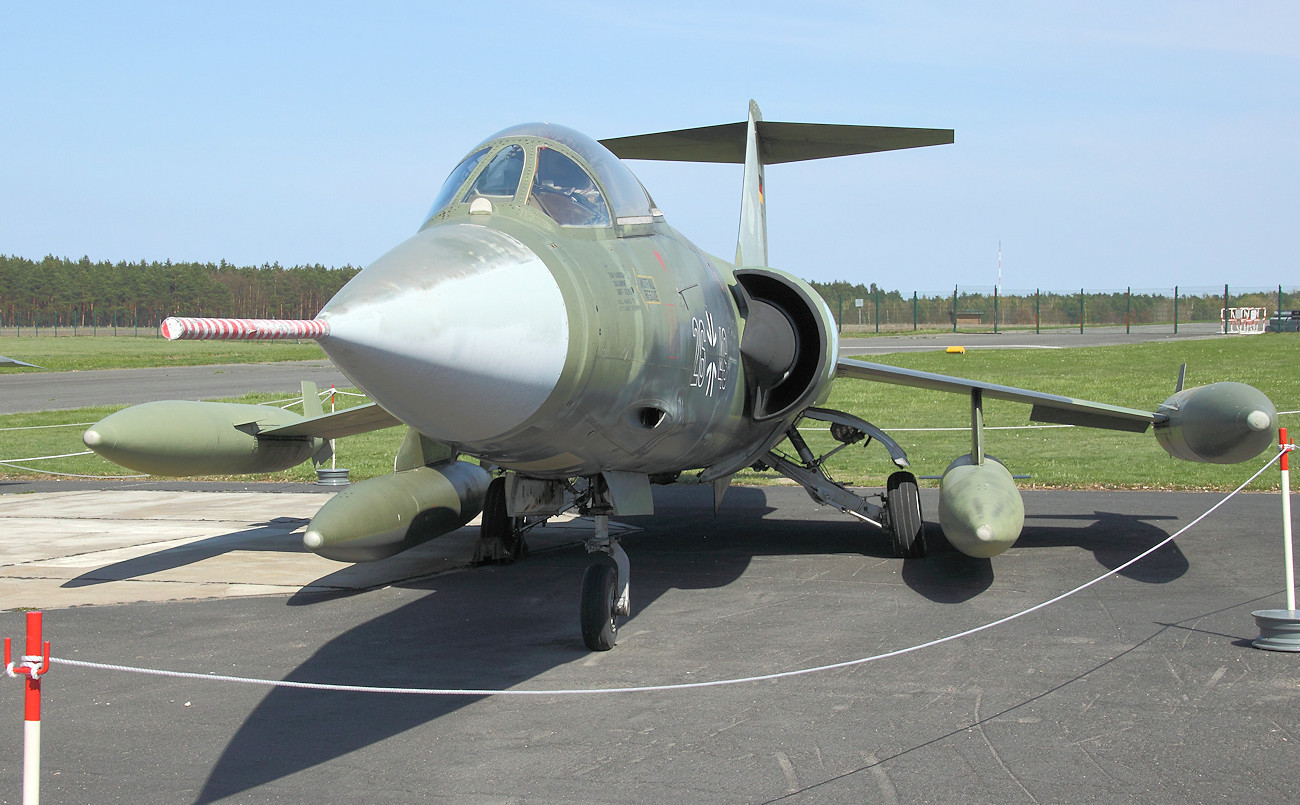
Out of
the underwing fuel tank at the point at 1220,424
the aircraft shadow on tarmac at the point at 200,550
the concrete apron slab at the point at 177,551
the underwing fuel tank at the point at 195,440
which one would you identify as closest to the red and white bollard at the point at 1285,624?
the underwing fuel tank at the point at 1220,424

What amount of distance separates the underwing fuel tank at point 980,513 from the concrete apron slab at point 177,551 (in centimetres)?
437

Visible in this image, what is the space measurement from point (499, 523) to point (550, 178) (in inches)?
199

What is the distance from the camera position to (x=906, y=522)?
9.99 meters

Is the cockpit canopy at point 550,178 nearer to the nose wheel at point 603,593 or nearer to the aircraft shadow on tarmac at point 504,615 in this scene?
the nose wheel at point 603,593

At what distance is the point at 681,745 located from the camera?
16.8 feet

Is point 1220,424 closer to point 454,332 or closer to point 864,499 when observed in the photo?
point 864,499

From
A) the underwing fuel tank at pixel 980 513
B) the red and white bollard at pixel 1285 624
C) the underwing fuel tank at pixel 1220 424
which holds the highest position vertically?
the underwing fuel tank at pixel 1220 424

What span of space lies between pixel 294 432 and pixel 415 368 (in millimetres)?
7628

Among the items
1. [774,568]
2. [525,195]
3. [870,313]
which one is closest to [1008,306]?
[870,313]

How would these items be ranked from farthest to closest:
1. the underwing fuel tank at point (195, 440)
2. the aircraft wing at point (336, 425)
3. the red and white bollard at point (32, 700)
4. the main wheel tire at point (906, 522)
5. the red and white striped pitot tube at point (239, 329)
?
the aircraft wing at point (336, 425)
the main wheel tire at point (906, 522)
the underwing fuel tank at point (195, 440)
the red and white bollard at point (32, 700)
the red and white striped pitot tube at point (239, 329)

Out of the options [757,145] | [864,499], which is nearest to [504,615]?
[864,499]

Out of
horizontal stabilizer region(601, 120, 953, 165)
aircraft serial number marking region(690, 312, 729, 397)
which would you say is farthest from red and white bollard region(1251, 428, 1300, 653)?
horizontal stabilizer region(601, 120, 953, 165)

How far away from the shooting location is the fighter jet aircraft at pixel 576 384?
432 cm

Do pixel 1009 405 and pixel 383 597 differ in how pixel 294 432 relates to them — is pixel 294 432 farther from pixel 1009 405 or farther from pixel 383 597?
pixel 1009 405
